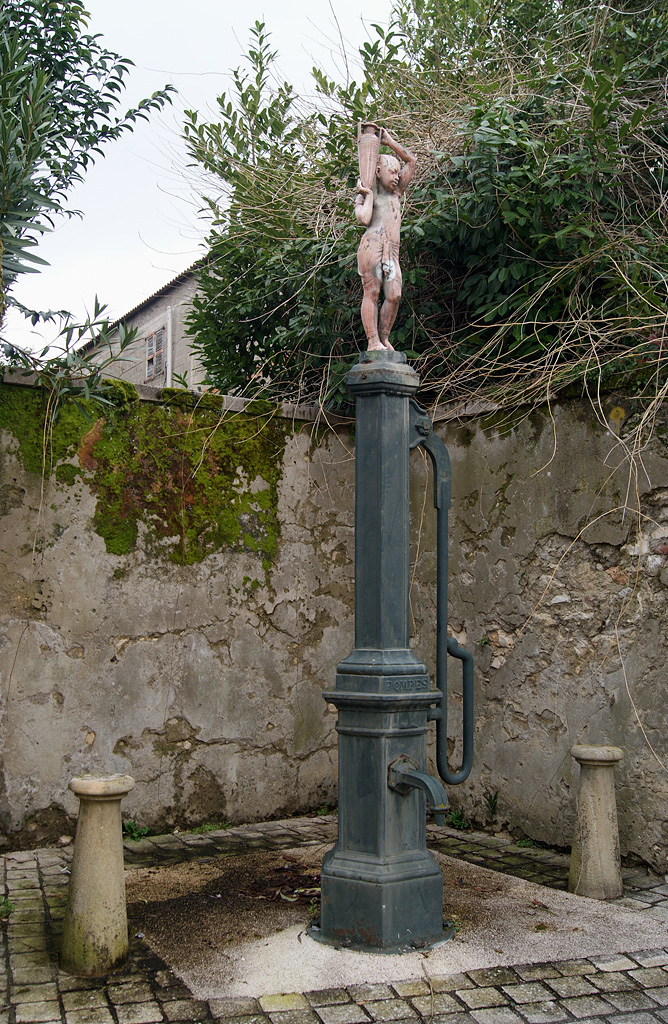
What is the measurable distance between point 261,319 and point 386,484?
315 cm

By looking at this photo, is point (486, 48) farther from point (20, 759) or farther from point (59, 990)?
point (59, 990)

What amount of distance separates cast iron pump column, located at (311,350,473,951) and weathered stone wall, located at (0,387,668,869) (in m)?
1.10

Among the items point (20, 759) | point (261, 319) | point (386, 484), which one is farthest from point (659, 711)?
point (261, 319)

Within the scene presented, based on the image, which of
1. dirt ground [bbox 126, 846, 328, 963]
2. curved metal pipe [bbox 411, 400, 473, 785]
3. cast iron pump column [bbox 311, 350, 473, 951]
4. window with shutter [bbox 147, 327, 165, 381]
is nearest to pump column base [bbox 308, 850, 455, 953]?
cast iron pump column [bbox 311, 350, 473, 951]

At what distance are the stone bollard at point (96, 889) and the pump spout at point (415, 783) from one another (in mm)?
987

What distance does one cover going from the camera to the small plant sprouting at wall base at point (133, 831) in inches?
178

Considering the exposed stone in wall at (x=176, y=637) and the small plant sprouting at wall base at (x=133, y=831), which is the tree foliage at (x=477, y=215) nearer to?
the exposed stone in wall at (x=176, y=637)

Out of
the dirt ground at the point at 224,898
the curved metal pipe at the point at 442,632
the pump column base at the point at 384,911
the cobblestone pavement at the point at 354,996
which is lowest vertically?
the dirt ground at the point at 224,898

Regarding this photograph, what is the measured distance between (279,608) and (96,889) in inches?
93.7

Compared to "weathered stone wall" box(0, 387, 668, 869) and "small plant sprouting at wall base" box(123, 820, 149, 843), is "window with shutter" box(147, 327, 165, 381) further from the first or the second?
"small plant sprouting at wall base" box(123, 820, 149, 843)

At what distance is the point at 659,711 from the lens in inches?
153

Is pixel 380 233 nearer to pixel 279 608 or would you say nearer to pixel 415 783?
pixel 415 783

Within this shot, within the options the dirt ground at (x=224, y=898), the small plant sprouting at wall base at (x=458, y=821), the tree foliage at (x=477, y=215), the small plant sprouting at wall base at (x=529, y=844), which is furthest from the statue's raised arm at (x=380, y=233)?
the small plant sprouting at wall base at (x=458, y=821)

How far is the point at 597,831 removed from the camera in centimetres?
361
